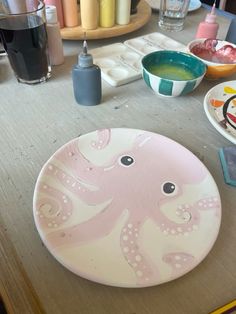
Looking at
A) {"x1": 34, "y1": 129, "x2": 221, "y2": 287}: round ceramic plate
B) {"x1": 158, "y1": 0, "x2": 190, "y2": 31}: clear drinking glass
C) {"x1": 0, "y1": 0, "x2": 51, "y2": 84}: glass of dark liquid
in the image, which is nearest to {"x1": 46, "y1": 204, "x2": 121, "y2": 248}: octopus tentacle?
{"x1": 34, "y1": 129, "x2": 221, "y2": 287}: round ceramic plate

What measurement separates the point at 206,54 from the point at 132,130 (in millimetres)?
298

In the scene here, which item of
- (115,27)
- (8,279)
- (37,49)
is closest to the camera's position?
(8,279)

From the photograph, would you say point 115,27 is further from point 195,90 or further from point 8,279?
point 8,279

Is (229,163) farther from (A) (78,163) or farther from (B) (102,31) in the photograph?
(B) (102,31)

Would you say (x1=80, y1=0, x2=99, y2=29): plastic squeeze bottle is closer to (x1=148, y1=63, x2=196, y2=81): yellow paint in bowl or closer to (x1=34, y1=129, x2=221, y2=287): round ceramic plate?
(x1=148, y1=63, x2=196, y2=81): yellow paint in bowl

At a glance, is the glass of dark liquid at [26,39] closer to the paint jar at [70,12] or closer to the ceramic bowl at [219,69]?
the paint jar at [70,12]

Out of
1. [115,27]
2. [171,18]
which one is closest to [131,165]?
[115,27]

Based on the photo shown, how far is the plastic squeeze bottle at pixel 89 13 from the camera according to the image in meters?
0.66

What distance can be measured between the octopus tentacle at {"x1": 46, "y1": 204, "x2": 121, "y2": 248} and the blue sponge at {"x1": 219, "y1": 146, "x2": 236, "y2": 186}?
169mm

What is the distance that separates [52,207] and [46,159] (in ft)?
0.34

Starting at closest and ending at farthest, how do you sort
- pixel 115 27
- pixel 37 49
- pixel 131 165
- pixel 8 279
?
pixel 8 279 → pixel 131 165 → pixel 37 49 → pixel 115 27

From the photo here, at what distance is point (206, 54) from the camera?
64cm

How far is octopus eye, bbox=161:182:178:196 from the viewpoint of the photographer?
0.40 metres

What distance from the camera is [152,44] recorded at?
0.71m
